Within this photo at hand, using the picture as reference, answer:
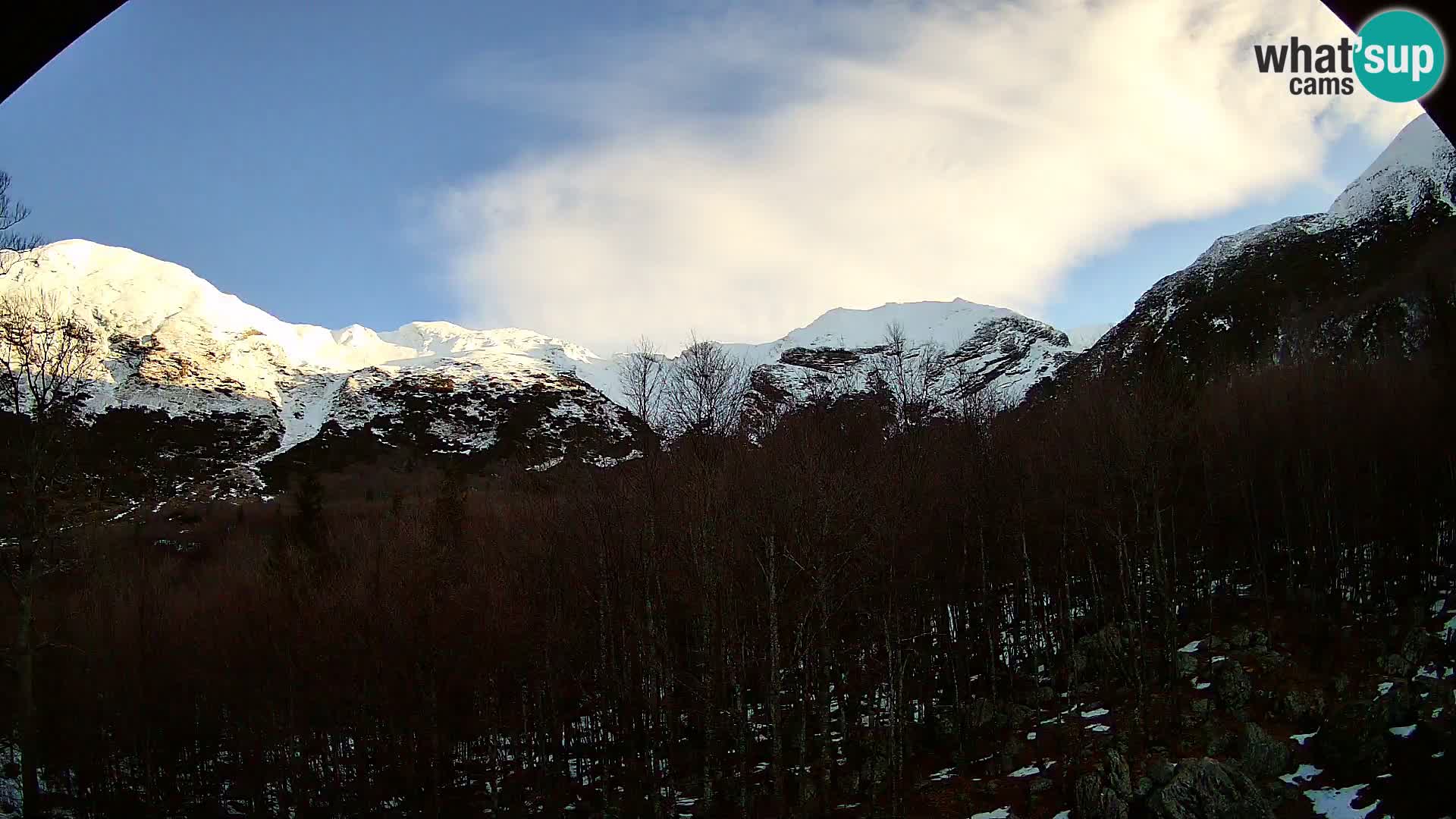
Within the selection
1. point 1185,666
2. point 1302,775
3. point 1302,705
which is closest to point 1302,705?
point 1302,705

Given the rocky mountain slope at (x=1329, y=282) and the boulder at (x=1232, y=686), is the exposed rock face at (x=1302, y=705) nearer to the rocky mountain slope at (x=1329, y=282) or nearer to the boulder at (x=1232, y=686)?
the boulder at (x=1232, y=686)

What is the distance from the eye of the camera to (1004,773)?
20922mm

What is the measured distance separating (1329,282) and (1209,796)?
354 feet

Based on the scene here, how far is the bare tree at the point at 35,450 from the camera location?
66.1 ft

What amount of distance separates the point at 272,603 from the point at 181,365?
156 metres

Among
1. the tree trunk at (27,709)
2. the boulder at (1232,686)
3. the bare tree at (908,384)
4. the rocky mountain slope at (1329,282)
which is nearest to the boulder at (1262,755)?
the boulder at (1232,686)

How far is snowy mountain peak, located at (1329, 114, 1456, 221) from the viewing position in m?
104

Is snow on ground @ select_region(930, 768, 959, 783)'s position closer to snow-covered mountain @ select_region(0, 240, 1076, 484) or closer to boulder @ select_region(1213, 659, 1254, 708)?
boulder @ select_region(1213, 659, 1254, 708)

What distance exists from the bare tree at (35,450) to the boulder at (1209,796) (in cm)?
2619

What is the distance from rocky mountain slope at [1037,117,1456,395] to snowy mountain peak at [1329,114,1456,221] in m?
0.21

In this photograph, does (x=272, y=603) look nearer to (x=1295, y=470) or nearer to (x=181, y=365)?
(x=1295, y=470)

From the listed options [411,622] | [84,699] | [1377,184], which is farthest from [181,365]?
[1377,184]

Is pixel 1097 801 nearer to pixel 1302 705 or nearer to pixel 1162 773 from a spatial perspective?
pixel 1162 773

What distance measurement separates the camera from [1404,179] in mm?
113000
